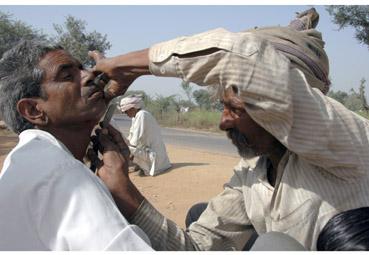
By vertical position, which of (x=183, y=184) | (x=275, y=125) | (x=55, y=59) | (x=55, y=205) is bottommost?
(x=183, y=184)

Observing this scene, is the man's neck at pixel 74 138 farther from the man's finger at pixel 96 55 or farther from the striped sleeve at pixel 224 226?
the striped sleeve at pixel 224 226

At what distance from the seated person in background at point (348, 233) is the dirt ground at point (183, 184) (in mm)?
4529

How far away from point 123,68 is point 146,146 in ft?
26.5

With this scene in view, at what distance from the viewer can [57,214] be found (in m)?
1.46

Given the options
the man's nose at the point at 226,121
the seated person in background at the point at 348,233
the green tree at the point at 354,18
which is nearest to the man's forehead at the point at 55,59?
the man's nose at the point at 226,121

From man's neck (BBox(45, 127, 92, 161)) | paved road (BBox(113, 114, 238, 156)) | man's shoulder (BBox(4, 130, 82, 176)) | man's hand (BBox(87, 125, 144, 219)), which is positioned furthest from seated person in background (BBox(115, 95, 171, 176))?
man's shoulder (BBox(4, 130, 82, 176))

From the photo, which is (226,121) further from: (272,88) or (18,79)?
(18,79)

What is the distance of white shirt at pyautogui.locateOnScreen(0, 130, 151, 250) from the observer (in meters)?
1.43

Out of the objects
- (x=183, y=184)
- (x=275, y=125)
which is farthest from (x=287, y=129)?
(x=183, y=184)

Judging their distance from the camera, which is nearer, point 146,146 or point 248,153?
point 248,153

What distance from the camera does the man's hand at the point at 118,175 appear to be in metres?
1.91

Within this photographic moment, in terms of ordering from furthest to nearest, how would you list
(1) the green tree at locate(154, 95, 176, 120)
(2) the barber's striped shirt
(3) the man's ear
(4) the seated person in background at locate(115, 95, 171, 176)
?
1. (1) the green tree at locate(154, 95, 176, 120)
2. (4) the seated person in background at locate(115, 95, 171, 176)
3. (3) the man's ear
4. (2) the barber's striped shirt

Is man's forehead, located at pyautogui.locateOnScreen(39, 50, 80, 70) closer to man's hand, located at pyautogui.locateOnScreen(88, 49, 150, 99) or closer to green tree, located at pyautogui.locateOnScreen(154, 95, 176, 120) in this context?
man's hand, located at pyautogui.locateOnScreen(88, 49, 150, 99)

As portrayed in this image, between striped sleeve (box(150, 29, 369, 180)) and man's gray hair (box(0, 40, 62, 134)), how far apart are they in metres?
0.73
